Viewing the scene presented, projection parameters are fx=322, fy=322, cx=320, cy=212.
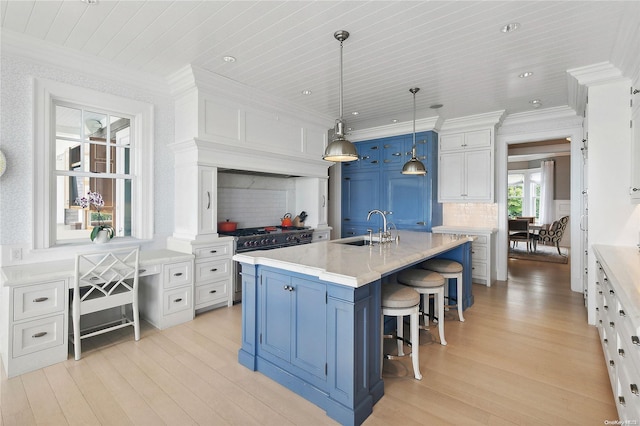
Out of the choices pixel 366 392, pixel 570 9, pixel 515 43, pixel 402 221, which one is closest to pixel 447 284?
pixel 402 221

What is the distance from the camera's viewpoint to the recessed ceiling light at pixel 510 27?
8.58 feet

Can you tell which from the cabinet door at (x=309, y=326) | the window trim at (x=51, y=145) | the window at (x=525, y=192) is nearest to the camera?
the cabinet door at (x=309, y=326)

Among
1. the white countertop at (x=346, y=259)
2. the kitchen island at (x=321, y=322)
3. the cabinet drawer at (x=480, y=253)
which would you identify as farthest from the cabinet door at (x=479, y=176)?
the kitchen island at (x=321, y=322)

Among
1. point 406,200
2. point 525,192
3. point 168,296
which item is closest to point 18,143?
point 168,296

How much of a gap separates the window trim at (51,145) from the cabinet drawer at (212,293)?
3.10 feet

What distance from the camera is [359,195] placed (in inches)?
251

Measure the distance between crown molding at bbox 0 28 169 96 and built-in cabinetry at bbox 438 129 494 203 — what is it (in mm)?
4485

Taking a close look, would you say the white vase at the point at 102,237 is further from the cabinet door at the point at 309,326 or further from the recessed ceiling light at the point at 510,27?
the recessed ceiling light at the point at 510,27

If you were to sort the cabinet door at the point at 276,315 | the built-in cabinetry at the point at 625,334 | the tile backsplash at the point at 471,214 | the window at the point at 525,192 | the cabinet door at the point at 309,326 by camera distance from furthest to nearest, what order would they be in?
the window at the point at 525,192
the tile backsplash at the point at 471,214
the cabinet door at the point at 276,315
the cabinet door at the point at 309,326
the built-in cabinetry at the point at 625,334

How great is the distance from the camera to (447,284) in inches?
157

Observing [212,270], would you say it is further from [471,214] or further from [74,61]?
[471,214]

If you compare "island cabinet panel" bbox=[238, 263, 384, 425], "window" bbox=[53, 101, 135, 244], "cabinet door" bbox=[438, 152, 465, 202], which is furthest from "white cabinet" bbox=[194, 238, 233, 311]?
"cabinet door" bbox=[438, 152, 465, 202]

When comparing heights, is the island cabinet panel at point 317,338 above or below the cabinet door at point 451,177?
below

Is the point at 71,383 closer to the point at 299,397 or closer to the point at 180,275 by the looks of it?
the point at 180,275
